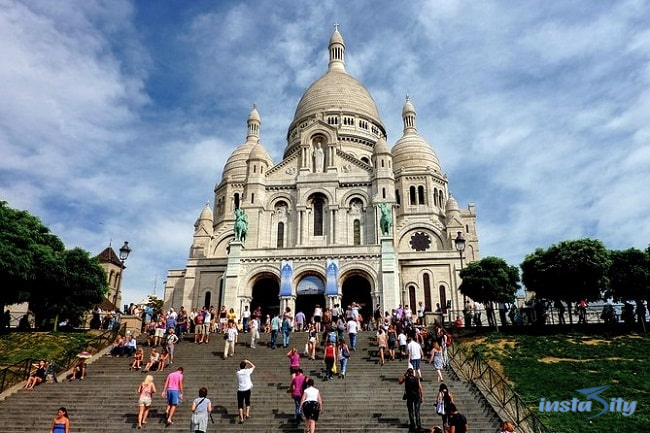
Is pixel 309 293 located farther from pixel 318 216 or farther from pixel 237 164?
pixel 237 164

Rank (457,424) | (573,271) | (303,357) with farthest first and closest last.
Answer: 1. (573,271)
2. (303,357)
3. (457,424)

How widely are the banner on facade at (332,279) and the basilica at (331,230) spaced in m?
0.07

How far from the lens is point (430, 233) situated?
48.2 m

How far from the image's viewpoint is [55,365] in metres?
19.4

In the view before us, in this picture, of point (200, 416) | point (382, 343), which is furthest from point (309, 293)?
point (200, 416)

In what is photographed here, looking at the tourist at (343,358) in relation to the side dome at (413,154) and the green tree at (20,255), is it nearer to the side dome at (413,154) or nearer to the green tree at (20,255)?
the green tree at (20,255)

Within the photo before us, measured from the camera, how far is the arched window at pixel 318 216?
41.4 m

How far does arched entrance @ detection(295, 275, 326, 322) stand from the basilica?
7cm

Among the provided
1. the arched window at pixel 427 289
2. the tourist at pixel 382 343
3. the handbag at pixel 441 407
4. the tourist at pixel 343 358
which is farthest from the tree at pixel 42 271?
the arched window at pixel 427 289

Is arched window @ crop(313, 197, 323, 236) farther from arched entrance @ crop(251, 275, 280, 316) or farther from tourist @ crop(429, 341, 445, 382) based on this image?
tourist @ crop(429, 341, 445, 382)

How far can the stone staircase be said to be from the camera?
14.0 m

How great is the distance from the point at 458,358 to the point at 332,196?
22.4m

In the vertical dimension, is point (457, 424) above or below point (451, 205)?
below

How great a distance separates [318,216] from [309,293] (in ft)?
28.0
